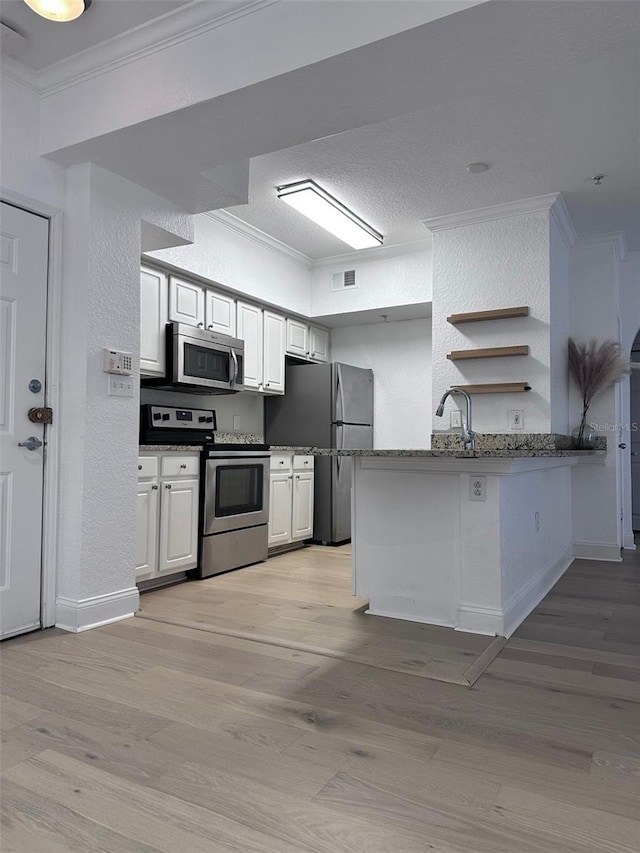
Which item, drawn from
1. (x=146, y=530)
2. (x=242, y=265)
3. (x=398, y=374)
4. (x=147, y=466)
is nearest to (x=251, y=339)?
(x=242, y=265)

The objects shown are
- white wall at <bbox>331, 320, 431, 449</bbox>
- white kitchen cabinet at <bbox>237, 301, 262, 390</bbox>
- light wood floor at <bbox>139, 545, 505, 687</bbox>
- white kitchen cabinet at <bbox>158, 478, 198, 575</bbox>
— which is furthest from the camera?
white wall at <bbox>331, 320, 431, 449</bbox>

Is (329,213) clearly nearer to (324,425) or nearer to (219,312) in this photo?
(219,312)

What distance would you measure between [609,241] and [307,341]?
268cm

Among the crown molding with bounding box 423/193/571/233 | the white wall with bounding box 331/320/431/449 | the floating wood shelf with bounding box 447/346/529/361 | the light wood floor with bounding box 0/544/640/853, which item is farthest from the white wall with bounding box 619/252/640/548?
the light wood floor with bounding box 0/544/640/853

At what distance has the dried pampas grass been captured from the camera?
4676 millimetres

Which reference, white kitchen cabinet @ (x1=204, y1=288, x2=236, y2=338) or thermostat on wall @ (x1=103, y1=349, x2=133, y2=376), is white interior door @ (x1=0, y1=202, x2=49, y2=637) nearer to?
thermostat on wall @ (x1=103, y1=349, x2=133, y2=376)

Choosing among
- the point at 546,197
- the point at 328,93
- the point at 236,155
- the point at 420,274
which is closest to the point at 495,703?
the point at 328,93

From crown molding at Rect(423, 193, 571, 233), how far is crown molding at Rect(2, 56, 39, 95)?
2728 mm

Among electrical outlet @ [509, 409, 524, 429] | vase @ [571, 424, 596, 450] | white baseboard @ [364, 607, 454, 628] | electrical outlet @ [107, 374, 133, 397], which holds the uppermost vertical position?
electrical outlet @ [107, 374, 133, 397]

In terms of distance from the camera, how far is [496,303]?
438cm

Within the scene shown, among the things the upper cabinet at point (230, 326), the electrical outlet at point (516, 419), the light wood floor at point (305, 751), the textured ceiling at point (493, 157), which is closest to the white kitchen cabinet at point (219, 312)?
the upper cabinet at point (230, 326)

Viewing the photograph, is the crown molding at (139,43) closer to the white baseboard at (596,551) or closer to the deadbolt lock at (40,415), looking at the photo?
the deadbolt lock at (40,415)

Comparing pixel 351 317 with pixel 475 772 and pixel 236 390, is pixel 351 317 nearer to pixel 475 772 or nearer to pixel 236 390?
pixel 236 390

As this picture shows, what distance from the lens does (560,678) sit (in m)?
2.31
